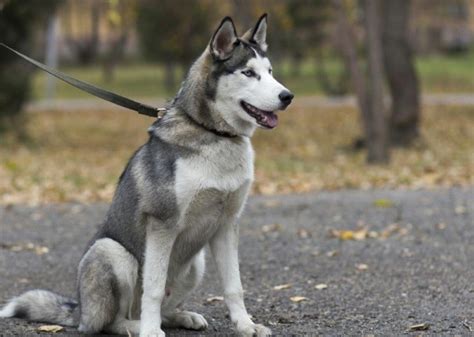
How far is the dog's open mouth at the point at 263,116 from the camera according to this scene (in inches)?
227

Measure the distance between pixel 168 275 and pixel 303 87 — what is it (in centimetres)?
3684

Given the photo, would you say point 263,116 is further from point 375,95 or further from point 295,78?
point 295,78

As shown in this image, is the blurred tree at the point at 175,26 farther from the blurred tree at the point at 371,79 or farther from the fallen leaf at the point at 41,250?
the fallen leaf at the point at 41,250

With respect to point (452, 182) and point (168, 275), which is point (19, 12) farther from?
point (168, 275)

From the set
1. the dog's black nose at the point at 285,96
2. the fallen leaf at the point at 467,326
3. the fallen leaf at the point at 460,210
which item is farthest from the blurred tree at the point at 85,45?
the dog's black nose at the point at 285,96

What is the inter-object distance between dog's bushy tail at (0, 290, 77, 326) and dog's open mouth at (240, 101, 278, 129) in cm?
199

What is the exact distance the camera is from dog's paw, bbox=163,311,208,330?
6.49 m

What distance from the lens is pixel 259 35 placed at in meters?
6.04

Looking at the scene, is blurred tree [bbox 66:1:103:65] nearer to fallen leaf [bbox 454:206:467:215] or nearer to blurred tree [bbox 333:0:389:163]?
blurred tree [bbox 333:0:389:163]

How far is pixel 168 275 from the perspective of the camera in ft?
20.4

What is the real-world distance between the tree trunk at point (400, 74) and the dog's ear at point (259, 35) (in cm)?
1533

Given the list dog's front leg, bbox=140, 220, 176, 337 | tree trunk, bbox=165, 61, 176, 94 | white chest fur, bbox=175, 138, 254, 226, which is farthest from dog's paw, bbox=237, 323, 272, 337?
tree trunk, bbox=165, 61, 176, 94

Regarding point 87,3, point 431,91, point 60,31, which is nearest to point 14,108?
point 431,91

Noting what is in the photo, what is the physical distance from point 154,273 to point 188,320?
0.73 meters
